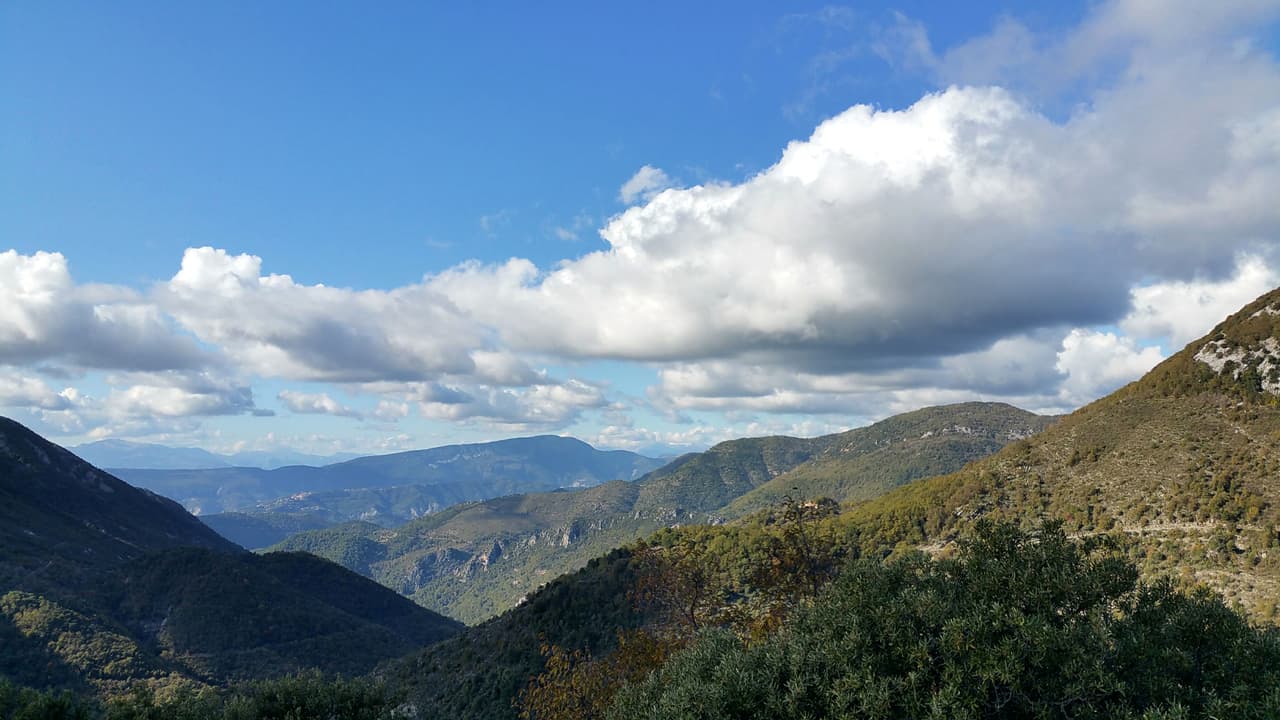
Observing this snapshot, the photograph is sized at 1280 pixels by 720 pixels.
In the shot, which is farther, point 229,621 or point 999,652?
point 229,621

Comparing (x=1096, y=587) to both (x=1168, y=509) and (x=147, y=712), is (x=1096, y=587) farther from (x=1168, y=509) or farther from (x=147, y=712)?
(x=1168, y=509)

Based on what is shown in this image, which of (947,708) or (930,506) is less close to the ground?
(947,708)

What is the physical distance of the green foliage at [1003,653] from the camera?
52.9 ft

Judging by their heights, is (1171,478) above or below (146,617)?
above

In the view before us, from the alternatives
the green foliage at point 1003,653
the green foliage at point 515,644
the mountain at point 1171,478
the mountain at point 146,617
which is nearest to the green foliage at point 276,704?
the green foliage at point 1003,653

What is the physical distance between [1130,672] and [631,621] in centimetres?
8311

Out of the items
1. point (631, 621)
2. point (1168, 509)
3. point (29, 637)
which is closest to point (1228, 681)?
point (1168, 509)

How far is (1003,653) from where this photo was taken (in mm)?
16500

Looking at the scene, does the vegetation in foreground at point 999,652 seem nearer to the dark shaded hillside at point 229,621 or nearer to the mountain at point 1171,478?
the mountain at point 1171,478

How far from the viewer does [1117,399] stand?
102750 mm

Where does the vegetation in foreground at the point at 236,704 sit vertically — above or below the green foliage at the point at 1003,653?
below

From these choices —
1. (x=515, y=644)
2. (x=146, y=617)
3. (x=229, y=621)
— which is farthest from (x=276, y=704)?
(x=146, y=617)

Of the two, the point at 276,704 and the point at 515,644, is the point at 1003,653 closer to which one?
the point at 276,704

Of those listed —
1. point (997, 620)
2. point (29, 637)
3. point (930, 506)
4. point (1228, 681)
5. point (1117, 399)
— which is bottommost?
point (29, 637)
